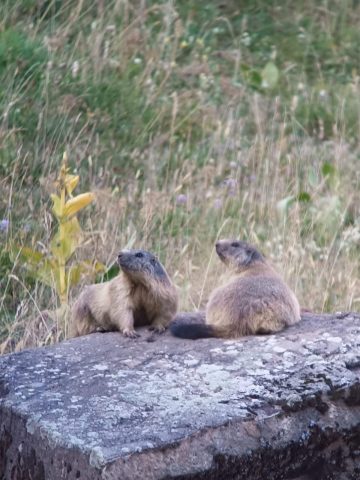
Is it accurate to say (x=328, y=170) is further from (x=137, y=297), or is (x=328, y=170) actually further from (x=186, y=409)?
(x=186, y=409)

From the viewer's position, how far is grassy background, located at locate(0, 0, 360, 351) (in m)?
5.65

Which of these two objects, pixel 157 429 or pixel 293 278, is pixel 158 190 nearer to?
pixel 293 278

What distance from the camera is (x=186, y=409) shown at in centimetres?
328

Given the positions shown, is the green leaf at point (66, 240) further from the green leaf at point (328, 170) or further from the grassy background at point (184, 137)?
the green leaf at point (328, 170)

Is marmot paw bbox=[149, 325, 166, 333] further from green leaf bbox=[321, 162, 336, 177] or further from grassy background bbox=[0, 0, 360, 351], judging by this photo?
green leaf bbox=[321, 162, 336, 177]

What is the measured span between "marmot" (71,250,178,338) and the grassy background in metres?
0.68

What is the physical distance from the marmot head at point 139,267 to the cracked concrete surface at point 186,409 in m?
0.34

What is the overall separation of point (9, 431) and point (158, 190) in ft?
10.8

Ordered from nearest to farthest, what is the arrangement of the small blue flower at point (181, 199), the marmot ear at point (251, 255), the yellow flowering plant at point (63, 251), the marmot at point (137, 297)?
the marmot at point (137, 297) < the marmot ear at point (251, 255) < the yellow flowering plant at point (63, 251) < the small blue flower at point (181, 199)

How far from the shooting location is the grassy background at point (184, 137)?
5648mm

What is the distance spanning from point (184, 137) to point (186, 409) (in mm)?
4240

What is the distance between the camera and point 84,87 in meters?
6.92

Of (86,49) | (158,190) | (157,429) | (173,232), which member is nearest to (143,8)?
(86,49)

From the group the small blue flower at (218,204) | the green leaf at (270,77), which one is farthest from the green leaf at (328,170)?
the green leaf at (270,77)
